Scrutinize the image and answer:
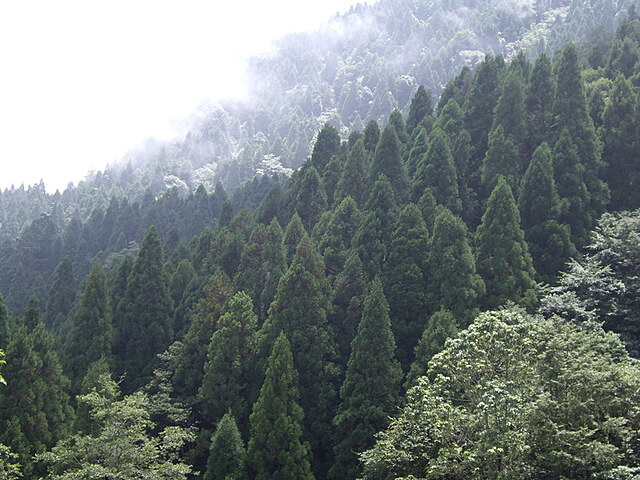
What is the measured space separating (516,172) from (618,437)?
26262 mm

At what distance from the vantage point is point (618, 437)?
15156 millimetres

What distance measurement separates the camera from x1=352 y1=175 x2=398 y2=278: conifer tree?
35781 mm

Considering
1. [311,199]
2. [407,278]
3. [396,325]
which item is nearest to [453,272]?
[407,278]

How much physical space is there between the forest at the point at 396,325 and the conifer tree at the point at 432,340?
9 cm

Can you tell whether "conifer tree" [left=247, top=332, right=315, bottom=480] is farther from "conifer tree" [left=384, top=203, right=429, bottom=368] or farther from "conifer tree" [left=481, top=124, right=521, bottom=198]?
"conifer tree" [left=481, top=124, right=521, bottom=198]

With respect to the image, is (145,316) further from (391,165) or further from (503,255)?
(503,255)

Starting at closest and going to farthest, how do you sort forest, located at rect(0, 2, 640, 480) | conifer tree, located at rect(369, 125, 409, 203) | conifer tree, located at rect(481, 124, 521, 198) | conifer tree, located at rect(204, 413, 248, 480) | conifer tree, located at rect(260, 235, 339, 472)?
forest, located at rect(0, 2, 640, 480)
conifer tree, located at rect(204, 413, 248, 480)
conifer tree, located at rect(260, 235, 339, 472)
conifer tree, located at rect(481, 124, 521, 198)
conifer tree, located at rect(369, 125, 409, 203)

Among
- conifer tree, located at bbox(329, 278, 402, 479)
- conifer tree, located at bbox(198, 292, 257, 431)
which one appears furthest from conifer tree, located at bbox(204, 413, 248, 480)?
conifer tree, located at bbox(329, 278, 402, 479)

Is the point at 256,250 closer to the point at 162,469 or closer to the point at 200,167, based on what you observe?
the point at 162,469

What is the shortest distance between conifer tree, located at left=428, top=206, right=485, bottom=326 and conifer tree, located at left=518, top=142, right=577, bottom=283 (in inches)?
193

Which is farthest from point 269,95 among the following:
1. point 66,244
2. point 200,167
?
point 66,244

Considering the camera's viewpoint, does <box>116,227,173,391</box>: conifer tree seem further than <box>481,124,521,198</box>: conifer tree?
No

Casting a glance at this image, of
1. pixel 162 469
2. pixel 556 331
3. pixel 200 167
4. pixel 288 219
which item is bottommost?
pixel 162 469

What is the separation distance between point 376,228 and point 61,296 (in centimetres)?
3502
